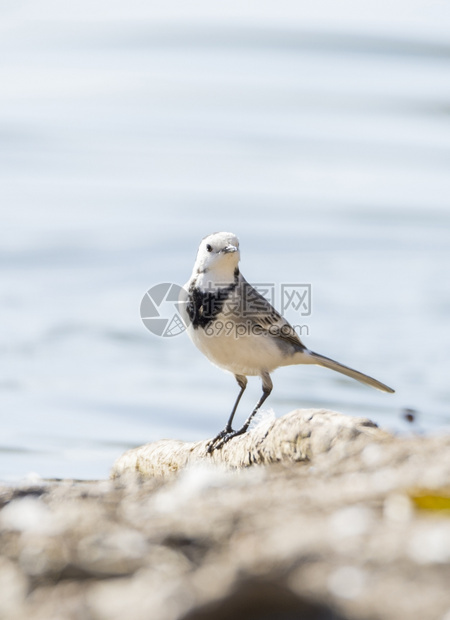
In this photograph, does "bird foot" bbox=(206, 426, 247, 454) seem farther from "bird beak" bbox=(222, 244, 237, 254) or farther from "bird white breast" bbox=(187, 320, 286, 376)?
"bird beak" bbox=(222, 244, 237, 254)

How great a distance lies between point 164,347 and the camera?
16031 millimetres

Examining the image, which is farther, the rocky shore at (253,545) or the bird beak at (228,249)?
the bird beak at (228,249)

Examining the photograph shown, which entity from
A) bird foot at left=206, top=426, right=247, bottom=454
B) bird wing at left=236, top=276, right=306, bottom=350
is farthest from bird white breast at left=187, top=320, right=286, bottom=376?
bird foot at left=206, top=426, right=247, bottom=454

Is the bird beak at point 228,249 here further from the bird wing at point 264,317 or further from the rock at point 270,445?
the rock at point 270,445

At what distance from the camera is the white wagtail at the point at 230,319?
665 cm

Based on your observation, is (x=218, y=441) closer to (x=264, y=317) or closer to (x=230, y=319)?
(x=230, y=319)

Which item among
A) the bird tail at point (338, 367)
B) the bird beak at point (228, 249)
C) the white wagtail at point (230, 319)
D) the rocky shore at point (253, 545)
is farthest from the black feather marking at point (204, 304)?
the rocky shore at point (253, 545)

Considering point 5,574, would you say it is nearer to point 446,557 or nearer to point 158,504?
point 158,504

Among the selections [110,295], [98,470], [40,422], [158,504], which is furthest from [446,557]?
[110,295]

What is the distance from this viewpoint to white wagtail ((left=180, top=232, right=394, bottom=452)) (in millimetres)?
6648

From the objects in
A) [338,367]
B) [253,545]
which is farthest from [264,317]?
[253,545]

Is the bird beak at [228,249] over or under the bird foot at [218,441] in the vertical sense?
over

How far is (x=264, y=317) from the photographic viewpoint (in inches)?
275

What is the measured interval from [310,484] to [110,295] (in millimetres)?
14291
